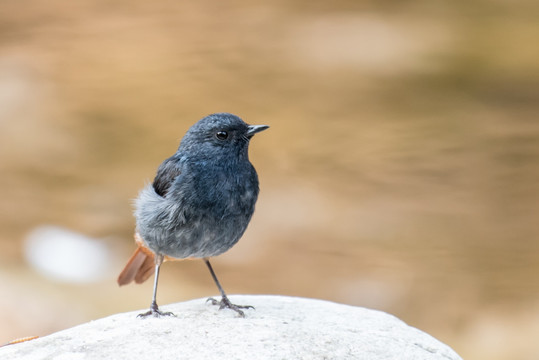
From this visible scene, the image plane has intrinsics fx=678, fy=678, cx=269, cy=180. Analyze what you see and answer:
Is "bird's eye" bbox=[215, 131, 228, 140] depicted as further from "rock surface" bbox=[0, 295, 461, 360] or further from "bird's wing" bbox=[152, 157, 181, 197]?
"rock surface" bbox=[0, 295, 461, 360]

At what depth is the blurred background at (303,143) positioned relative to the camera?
27.4ft

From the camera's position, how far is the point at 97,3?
34.7ft

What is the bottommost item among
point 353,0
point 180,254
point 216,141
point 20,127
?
point 180,254

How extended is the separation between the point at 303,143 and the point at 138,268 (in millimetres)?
5758

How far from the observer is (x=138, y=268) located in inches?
167

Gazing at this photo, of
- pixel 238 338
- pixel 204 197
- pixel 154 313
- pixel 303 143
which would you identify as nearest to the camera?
pixel 238 338

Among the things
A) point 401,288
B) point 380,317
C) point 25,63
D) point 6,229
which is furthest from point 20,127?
point 380,317

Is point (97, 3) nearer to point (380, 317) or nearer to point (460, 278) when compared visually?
point (460, 278)

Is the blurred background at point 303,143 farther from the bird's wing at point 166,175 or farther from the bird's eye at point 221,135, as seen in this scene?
the bird's eye at point 221,135

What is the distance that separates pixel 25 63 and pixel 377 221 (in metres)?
5.97

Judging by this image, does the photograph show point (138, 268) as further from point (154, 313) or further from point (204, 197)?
point (204, 197)

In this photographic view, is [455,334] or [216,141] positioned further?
[455,334]

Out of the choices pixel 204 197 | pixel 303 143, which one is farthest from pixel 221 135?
pixel 303 143

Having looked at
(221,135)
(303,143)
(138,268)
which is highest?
(303,143)
